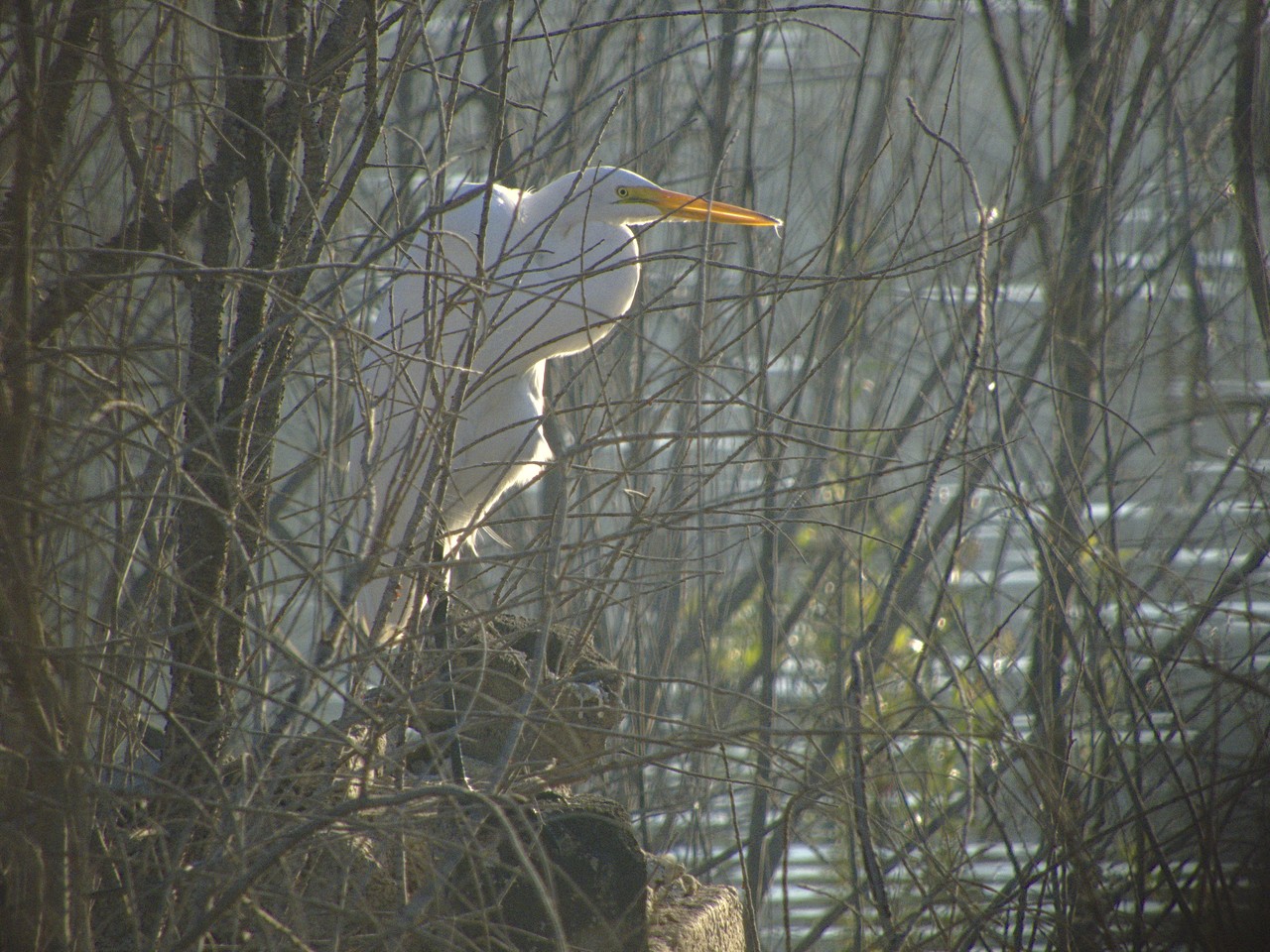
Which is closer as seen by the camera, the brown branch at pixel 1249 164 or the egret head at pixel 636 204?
the brown branch at pixel 1249 164

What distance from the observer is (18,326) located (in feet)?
1.84

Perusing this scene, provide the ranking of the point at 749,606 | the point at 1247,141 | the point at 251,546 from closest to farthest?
the point at 251,546 < the point at 1247,141 < the point at 749,606

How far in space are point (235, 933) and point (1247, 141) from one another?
1685mm

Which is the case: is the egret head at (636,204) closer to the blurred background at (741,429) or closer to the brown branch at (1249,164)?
the blurred background at (741,429)

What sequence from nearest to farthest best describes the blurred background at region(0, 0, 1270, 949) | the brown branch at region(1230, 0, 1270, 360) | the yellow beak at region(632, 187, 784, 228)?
the blurred background at region(0, 0, 1270, 949) → the brown branch at region(1230, 0, 1270, 360) → the yellow beak at region(632, 187, 784, 228)

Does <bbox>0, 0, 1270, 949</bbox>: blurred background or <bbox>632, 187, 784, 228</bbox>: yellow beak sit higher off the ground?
<bbox>632, 187, 784, 228</bbox>: yellow beak

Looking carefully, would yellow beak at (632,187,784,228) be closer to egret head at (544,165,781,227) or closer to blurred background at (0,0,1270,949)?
egret head at (544,165,781,227)

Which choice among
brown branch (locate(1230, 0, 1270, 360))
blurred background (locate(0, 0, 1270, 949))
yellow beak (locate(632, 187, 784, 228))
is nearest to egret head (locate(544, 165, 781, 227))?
yellow beak (locate(632, 187, 784, 228))

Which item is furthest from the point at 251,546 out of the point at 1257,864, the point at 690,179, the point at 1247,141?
the point at 690,179

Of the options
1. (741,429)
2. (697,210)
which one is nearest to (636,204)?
(697,210)

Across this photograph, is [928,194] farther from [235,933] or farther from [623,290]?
[235,933]

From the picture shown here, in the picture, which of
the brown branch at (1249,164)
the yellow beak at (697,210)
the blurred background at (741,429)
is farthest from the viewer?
the yellow beak at (697,210)

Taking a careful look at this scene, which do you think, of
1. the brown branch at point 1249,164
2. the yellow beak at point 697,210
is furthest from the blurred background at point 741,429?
the yellow beak at point 697,210

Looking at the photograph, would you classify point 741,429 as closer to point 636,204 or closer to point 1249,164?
point 636,204
